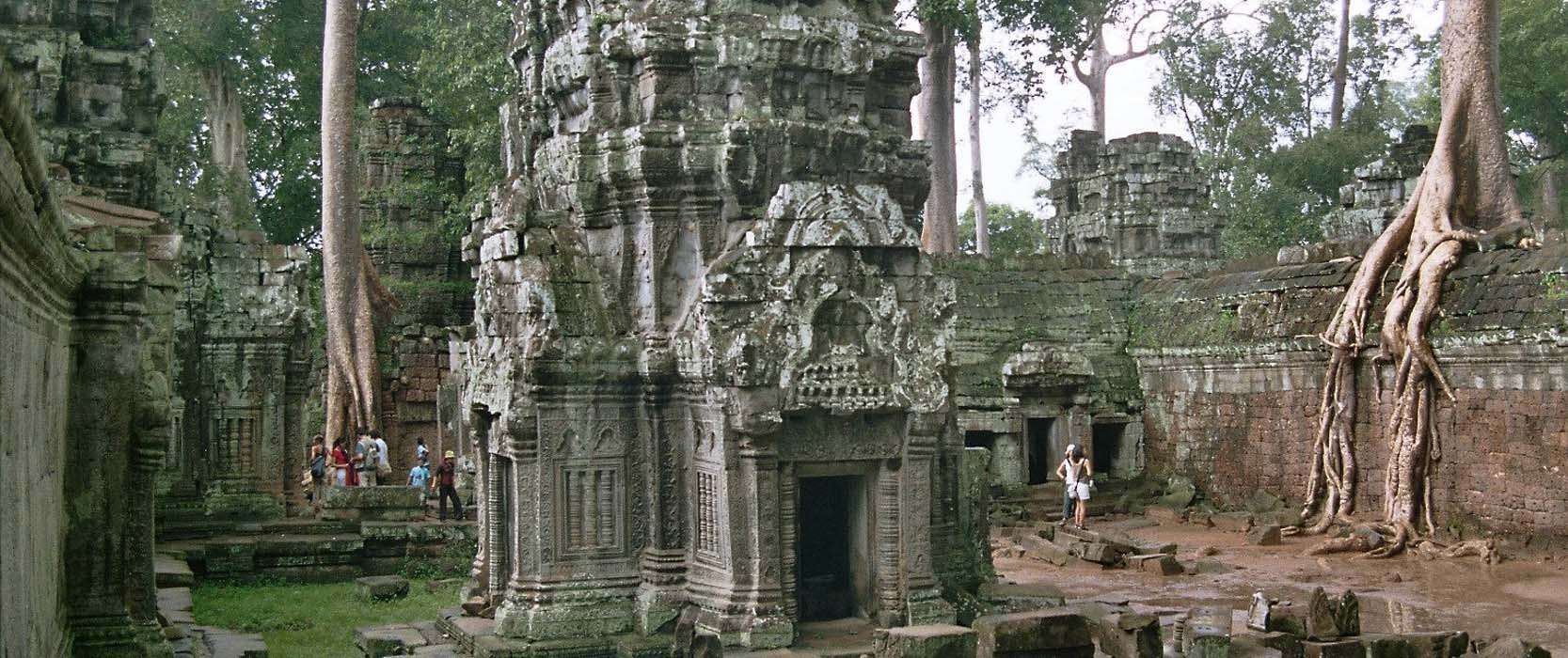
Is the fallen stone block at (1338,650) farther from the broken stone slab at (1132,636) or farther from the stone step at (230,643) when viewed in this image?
the stone step at (230,643)

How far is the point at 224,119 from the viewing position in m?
26.9

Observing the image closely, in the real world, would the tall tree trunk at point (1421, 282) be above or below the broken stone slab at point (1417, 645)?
above

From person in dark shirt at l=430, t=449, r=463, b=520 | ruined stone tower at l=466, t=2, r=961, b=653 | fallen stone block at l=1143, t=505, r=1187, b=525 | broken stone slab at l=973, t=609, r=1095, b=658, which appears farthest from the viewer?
fallen stone block at l=1143, t=505, r=1187, b=525

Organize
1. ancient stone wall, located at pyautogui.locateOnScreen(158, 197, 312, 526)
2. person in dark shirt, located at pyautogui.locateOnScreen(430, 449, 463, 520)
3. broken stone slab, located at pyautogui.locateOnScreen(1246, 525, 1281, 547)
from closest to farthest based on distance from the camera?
1. person in dark shirt, located at pyautogui.locateOnScreen(430, 449, 463, 520)
2. ancient stone wall, located at pyautogui.locateOnScreen(158, 197, 312, 526)
3. broken stone slab, located at pyautogui.locateOnScreen(1246, 525, 1281, 547)

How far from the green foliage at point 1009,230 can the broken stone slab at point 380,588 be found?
25532 millimetres

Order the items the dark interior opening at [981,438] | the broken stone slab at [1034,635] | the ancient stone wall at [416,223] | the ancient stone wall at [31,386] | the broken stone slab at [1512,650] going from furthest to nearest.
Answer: the ancient stone wall at [416,223], the dark interior opening at [981,438], the broken stone slab at [1512,650], the broken stone slab at [1034,635], the ancient stone wall at [31,386]

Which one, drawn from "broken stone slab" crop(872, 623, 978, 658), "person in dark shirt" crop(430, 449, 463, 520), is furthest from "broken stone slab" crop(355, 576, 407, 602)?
"broken stone slab" crop(872, 623, 978, 658)

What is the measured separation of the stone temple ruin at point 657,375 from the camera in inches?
320

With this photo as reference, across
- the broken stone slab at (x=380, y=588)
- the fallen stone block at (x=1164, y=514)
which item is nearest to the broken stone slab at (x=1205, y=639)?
the broken stone slab at (x=380, y=588)

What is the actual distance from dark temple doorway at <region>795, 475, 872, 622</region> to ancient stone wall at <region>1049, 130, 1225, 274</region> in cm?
1419

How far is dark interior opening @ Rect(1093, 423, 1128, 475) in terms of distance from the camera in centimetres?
2062

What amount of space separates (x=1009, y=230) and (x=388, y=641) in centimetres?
3111

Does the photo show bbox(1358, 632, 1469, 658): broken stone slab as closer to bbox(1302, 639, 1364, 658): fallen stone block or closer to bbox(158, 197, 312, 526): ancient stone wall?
bbox(1302, 639, 1364, 658): fallen stone block

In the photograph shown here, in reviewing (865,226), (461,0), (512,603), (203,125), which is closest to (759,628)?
(512,603)
